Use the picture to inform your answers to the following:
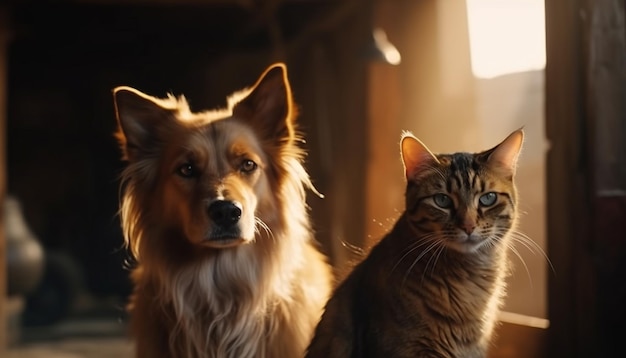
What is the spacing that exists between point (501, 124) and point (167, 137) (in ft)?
5.12

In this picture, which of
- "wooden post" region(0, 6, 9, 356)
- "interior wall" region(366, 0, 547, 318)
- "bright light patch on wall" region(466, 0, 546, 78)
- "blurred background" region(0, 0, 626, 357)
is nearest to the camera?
"blurred background" region(0, 0, 626, 357)

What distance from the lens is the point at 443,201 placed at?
2.10 metres

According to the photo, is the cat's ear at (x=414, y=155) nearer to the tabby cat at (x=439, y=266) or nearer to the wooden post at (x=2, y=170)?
the tabby cat at (x=439, y=266)

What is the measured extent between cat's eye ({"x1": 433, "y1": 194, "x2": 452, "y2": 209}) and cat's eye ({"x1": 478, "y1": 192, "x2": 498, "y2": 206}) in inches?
3.1

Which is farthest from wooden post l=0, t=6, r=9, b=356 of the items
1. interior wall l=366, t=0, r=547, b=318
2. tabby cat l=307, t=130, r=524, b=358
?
tabby cat l=307, t=130, r=524, b=358

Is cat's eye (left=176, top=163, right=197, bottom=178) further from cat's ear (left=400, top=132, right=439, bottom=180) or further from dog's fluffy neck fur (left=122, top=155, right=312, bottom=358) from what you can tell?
cat's ear (left=400, top=132, right=439, bottom=180)

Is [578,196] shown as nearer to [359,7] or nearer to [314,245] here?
[314,245]

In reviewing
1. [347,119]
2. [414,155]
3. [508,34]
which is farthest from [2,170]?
[414,155]

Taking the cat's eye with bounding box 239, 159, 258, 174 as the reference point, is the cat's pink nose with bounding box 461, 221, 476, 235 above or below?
below

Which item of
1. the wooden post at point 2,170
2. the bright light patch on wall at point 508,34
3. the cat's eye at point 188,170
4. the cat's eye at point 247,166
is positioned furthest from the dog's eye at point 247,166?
the wooden post at point 2,170

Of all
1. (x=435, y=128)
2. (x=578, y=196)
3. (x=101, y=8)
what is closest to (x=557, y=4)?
(x=578, y=196)

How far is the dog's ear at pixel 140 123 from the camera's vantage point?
257cm

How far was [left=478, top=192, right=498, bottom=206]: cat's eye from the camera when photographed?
207 centimetres

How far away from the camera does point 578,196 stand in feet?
8.18
